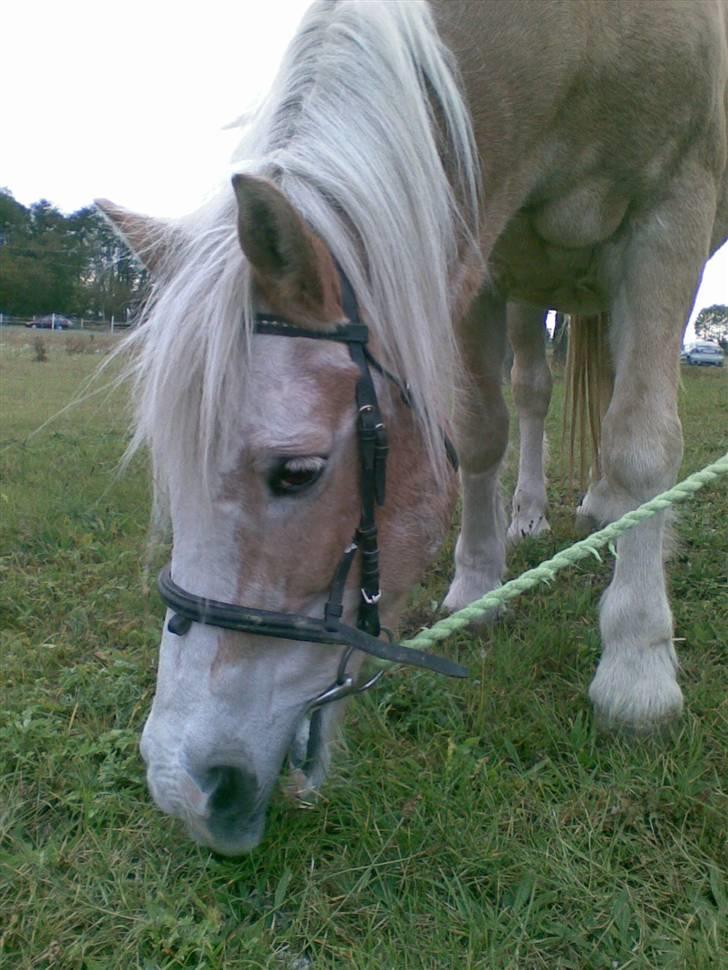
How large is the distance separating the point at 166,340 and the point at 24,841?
121cm

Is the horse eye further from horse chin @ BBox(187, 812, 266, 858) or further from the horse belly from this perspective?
the horse belly

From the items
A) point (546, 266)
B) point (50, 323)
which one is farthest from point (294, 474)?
point (50, 323)

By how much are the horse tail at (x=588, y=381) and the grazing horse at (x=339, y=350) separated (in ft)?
5.11

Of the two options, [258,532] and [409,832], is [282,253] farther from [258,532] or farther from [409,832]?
[409,832]

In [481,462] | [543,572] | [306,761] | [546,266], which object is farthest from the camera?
[481,462]

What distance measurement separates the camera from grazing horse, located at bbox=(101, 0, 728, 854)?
60.4 inches

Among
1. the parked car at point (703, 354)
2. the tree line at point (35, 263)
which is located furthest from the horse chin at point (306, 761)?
the parked car at point (703, 354)

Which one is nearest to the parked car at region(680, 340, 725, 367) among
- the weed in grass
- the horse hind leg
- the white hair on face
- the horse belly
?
the weed in grass

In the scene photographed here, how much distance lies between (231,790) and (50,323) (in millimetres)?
41198

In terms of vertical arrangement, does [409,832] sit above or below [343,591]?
below

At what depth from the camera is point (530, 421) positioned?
438 cm

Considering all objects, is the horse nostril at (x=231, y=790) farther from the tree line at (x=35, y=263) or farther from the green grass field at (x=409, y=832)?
the tree line at (x=35, y=263)

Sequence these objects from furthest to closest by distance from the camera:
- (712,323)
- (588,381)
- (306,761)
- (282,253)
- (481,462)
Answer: (712,323), (588,381), (481,462), (306,761), (282,253)

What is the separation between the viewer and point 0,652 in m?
2.79
